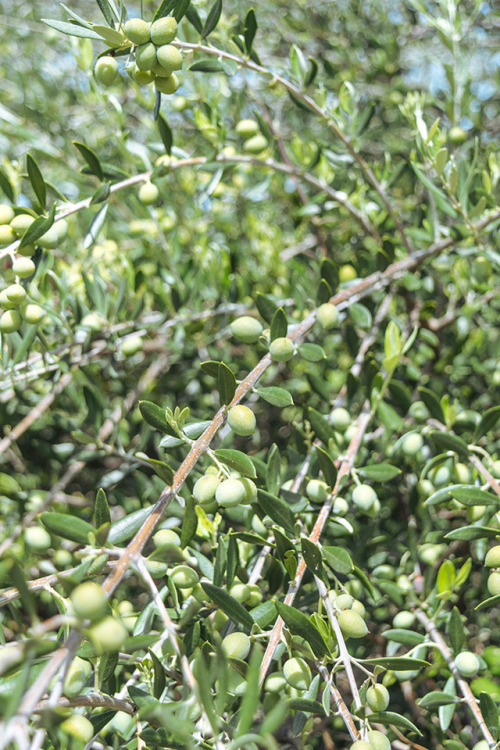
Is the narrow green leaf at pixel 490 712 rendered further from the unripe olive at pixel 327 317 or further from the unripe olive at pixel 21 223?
the unripe olive at pixel 21 223

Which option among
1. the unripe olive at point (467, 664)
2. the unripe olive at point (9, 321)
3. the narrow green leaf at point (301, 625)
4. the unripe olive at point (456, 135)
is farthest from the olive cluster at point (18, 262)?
the unripe olive at point (456, 135)

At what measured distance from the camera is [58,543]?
1160 millimetres

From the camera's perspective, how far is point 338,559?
0.76 meters

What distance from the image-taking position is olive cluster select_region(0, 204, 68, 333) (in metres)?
0.85

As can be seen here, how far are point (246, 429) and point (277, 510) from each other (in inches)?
5.3

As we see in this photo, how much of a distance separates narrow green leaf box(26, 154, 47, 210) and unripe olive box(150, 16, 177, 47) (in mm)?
263

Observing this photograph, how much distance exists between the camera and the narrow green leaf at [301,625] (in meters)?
0.68

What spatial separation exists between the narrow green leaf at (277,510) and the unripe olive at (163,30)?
1.95ft

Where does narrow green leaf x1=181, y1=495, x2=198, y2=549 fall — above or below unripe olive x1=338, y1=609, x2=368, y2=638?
above

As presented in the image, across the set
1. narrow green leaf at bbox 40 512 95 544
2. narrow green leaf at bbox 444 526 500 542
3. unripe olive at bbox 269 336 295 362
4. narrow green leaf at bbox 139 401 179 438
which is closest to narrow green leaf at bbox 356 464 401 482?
narrow green leaf at bbox 444 526 500 542

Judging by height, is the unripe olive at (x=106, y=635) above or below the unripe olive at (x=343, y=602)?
above

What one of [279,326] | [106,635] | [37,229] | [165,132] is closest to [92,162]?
[165,132]

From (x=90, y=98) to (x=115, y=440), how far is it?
1333 mm

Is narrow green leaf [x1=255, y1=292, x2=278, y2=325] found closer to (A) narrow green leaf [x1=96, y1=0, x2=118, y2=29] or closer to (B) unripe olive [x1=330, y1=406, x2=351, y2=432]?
(B) unripe olive [x1=330, y1=406, x2=351, y2=432]
